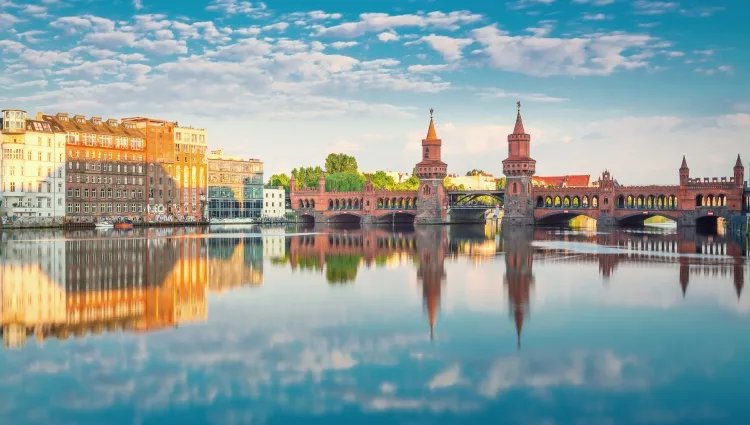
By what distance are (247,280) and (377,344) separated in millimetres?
15355

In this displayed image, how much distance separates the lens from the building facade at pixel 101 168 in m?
95.5

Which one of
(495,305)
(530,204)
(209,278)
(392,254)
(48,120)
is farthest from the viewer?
(530,204)

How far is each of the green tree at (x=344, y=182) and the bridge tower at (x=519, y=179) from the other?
42509 mm

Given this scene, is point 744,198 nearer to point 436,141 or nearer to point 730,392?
point 436,141

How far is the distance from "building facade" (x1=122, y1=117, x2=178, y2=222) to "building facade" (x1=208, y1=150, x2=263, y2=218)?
10061 millimetres

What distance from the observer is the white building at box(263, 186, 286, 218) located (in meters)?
130

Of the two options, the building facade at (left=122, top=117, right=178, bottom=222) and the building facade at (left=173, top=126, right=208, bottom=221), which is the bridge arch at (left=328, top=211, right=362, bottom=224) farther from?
the building facade at (left=122, top=117, right=178, bottom=222)

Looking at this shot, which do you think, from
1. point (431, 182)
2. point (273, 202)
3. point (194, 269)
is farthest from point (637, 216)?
point (194, 269)

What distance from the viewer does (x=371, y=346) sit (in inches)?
777

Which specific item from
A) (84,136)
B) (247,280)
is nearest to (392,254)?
(247,280)

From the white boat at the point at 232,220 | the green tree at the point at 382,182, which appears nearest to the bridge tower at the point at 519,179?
the white boat at the point at 232,220

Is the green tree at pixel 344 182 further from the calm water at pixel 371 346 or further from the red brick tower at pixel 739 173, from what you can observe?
the calm water at pixel 371 346

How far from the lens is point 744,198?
9525 cm

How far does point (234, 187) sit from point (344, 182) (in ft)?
102
